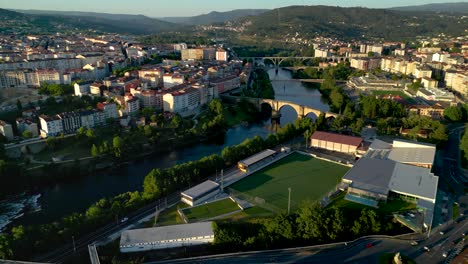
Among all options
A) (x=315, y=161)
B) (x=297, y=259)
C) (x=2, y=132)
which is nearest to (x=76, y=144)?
(x=2, y=132)

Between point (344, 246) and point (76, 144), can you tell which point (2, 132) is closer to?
point (76, 144)

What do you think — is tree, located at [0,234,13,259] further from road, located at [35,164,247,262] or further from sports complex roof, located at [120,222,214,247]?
sports complex roof, located at [120,222,214,247]

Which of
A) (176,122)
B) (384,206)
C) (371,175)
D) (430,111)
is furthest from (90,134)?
(430,111)

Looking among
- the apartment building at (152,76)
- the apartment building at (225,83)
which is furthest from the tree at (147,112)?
the apartment building at (225,83)

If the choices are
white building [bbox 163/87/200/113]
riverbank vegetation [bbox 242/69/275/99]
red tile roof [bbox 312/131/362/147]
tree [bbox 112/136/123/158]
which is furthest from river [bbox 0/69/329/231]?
riverbank vegetation [bbox 242/69/275/99]

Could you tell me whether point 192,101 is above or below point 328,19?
below
